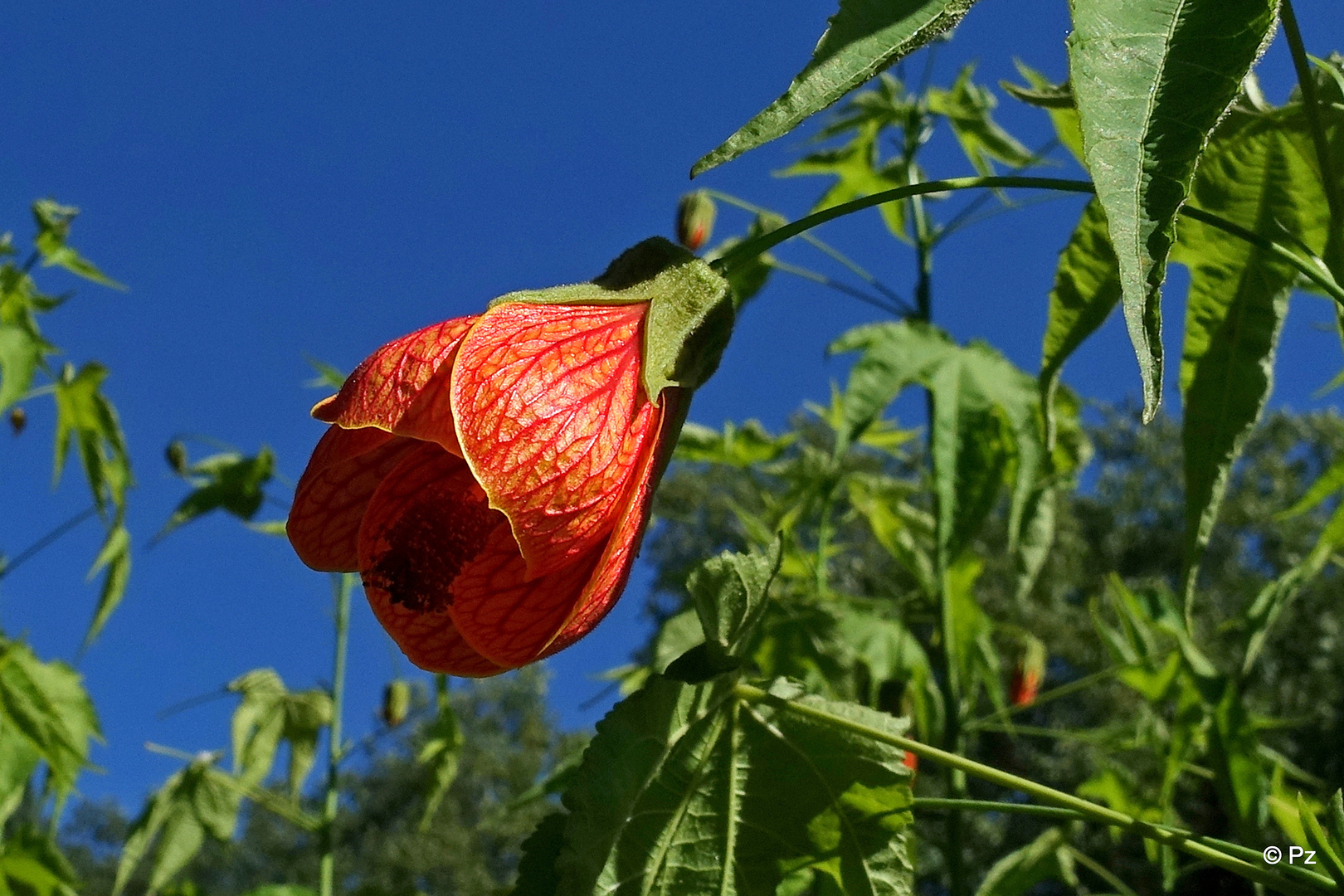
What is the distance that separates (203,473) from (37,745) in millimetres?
919

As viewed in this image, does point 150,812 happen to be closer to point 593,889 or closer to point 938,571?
point 938,571

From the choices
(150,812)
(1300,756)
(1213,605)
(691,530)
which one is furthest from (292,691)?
(691,530)

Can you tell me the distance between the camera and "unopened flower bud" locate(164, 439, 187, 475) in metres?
2.83

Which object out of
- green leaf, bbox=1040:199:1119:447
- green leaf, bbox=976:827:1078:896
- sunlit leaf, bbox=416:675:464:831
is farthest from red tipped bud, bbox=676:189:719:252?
green leaf, bbox=1040:199:1119:447

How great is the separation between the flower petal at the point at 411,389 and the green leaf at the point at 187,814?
77.0 inches

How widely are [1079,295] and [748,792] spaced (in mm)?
410

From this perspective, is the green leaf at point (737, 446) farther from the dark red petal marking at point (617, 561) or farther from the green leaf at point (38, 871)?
the dark red petal marking at point (617, 561)

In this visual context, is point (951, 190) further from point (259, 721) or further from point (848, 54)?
point (259, 721)

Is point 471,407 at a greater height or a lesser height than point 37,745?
lesser

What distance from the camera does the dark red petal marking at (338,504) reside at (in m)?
0.74

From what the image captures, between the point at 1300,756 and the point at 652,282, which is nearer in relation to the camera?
the point at 652,282

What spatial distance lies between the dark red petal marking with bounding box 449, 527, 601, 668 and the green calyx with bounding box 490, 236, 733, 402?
118 mm

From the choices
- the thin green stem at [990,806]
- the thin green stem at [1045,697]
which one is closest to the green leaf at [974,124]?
the thin green stem at [1045,697]

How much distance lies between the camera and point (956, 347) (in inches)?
61.9
